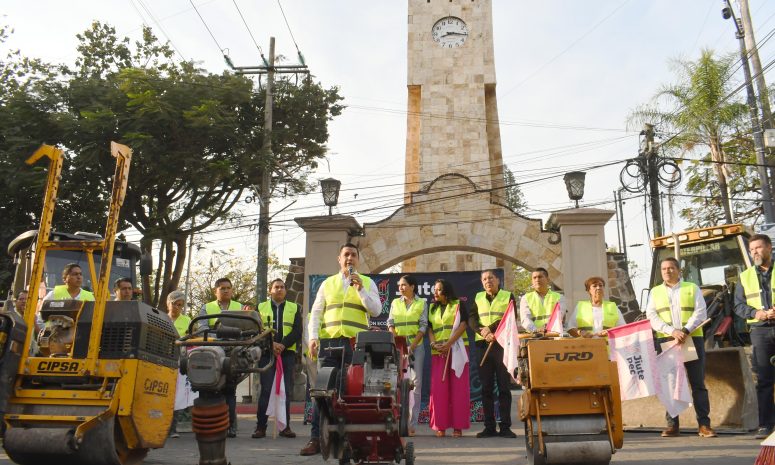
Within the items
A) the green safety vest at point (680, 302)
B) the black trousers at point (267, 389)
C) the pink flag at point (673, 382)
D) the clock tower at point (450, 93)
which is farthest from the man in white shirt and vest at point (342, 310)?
the clock tower at point (450, 93)

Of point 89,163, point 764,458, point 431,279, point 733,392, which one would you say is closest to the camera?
point 764,458

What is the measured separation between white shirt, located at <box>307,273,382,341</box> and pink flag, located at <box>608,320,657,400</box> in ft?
8.69

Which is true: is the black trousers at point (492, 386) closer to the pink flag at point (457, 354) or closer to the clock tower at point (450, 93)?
the pink flag at point (457, 354)

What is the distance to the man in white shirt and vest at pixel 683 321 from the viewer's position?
8.27 metres

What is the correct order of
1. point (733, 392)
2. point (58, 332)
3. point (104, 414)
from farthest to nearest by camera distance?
1. point (733, 392)
2. point (58, 332)
3. point (104, 414)

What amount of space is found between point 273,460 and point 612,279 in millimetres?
12402

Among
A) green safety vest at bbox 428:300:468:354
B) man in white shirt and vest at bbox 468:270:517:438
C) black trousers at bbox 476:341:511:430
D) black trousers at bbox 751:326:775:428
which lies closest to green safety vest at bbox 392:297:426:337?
green safety vest at bbox 428:300:468:354

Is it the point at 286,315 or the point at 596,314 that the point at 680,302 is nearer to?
the point at 596,314

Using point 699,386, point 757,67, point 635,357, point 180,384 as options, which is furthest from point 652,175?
point 180,384

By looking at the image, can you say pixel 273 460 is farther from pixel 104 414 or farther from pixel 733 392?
Answer: pixel 733 392

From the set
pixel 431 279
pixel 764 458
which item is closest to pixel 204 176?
pixel 431 279

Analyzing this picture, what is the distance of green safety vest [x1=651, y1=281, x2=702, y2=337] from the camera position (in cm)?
847

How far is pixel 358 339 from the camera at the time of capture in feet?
19.3

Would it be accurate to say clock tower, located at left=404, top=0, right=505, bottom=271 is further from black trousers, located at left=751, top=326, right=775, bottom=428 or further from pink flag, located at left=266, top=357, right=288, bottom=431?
black trousers, located at left=751, top=326, right=775, bottom=428
